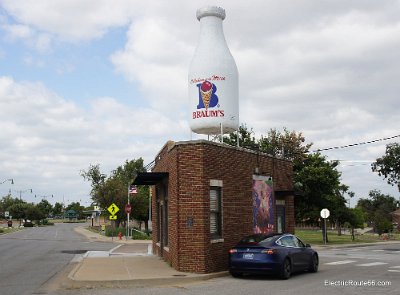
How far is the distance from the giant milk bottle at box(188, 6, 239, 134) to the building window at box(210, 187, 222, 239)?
258cm

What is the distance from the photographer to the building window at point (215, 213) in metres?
17.0

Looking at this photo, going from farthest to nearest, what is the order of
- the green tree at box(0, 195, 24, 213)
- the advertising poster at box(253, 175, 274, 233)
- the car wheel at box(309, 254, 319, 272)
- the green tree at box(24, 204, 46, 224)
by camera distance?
the green tree at box(0, 195, 24, 213) → the green tree at box(24, 204, 46, 224) → the advertising poster at box(253, 175, 274, 233) → the car wheel at box(309, 254, 319, 272)

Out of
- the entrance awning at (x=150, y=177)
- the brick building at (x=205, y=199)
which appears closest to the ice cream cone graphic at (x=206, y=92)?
the brick building at (x=205, y=199)

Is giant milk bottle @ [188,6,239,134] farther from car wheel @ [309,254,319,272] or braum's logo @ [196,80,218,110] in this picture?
car wheel @ [309,254,319,272]

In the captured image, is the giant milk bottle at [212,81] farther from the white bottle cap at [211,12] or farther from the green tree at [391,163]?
the green tree at [391,163]

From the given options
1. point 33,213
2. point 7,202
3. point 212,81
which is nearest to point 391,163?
point 212,81

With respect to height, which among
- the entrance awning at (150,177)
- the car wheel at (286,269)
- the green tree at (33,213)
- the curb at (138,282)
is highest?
the green tree at (33,213)

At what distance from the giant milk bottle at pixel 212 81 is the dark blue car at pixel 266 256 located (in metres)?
4.75

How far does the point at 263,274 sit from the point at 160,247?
7.18 metres

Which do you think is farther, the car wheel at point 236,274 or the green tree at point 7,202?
the green tree at point 7,202

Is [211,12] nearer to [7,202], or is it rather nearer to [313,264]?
[313,264]

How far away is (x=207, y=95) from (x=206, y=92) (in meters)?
0.11

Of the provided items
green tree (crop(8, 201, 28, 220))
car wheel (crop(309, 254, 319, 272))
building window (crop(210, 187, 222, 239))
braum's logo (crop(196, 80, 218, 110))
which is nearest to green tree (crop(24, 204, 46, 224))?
green tree (crop(8, 201, 28, 220))

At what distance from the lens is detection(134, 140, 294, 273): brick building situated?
640 inches
